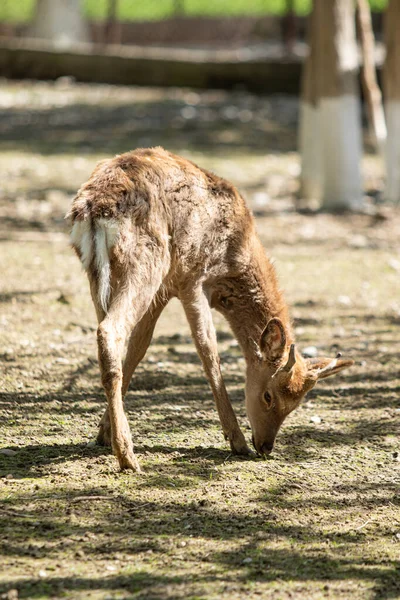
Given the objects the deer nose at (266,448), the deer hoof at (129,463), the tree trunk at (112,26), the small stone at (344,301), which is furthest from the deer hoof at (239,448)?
the tree trunk at (112,26)

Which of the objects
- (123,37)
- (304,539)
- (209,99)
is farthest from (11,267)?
(123,37)

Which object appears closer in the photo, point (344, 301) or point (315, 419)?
point (315, 419)

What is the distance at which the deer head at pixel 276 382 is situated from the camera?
559 cm

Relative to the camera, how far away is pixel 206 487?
5012 mm

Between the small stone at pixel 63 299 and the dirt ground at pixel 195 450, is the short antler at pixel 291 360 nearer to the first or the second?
the dirt ground at pixel 195 450

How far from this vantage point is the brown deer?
16.5 ft

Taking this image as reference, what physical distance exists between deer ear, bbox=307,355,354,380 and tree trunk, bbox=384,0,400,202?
6957mm

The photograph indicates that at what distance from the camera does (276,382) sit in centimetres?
566

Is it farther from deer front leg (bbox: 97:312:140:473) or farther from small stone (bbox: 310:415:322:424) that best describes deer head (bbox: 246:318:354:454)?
deer front leg (bbox: 97:312:140:473)

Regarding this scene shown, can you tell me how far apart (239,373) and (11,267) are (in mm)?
3085

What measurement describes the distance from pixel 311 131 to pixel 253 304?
6.76 meters

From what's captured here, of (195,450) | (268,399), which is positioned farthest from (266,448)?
(195,450)

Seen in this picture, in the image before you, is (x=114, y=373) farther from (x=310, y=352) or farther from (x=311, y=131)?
(x=311, y=131)

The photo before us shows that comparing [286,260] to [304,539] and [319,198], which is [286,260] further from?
[304,539]
